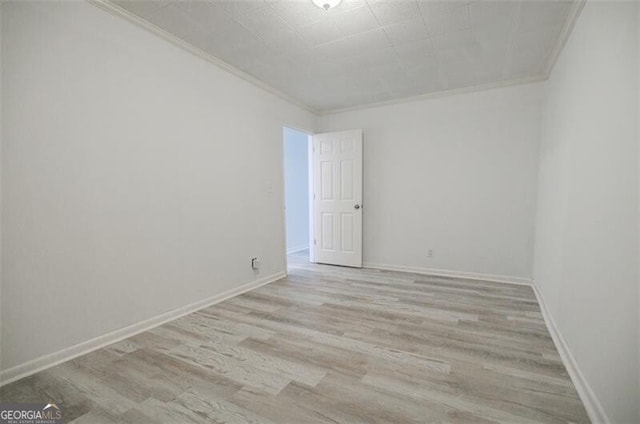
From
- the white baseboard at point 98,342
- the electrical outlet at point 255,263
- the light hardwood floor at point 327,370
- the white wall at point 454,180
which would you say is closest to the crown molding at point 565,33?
the white wall at point 454,180

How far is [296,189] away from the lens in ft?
20.3

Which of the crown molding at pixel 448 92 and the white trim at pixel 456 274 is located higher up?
the crown molding at pixel 448 92

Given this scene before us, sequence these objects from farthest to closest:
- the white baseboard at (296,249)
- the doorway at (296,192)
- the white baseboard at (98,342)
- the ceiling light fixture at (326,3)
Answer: the doorway at (296,192) < the white baseboard at (296,249) < the ceiling light fixture at (326,3) < the white baseboard at (98,342)

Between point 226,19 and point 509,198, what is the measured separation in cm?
363

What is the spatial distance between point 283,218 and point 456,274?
8.11ft

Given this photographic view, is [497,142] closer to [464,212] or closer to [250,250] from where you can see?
[464,212]

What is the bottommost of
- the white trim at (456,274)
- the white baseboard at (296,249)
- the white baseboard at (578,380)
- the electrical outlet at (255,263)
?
the white baseboard at (296,249)

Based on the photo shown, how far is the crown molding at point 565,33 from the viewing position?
2.05 meters

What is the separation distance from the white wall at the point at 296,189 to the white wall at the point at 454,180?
175 cm

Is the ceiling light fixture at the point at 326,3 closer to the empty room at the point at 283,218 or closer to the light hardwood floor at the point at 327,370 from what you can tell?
the empty room at the point at 283,218

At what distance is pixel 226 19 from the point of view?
2283 mm

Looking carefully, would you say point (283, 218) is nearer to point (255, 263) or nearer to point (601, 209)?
point (255, 263)

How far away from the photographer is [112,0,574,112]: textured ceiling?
2.15 m

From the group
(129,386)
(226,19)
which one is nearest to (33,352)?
(129,386)
